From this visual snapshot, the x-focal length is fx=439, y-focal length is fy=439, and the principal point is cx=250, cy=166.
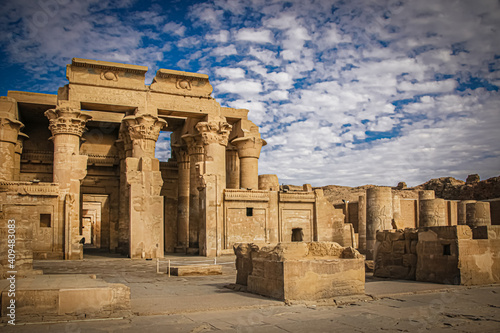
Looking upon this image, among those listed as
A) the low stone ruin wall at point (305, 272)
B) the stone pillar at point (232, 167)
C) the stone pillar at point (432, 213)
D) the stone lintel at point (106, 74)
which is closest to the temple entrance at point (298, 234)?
the stone pillar at point (232, 167)

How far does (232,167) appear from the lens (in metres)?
26.2

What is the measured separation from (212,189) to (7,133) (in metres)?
9.58

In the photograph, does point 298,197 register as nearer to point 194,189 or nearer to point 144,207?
point 194,189

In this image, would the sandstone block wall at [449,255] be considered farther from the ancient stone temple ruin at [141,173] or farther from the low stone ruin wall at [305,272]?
the ancient stone temple ruin at [141,173]

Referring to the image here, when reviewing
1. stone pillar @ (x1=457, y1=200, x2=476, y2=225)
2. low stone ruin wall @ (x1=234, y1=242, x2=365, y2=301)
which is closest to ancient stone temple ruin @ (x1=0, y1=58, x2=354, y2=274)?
low stone ruin wall @ (x1=234, y1=242, x2=365, y2=301)

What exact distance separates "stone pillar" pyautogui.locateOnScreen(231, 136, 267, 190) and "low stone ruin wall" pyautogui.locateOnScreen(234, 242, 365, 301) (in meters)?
15.7

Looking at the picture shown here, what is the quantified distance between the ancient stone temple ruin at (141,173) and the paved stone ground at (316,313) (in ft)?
35.0

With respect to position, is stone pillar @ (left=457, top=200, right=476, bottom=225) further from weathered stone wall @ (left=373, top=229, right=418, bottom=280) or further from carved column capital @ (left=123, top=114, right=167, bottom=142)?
weathered stone wall @ (left=373, top=229, right=418, bottom=280)

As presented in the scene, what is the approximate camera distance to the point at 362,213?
84.9 ft

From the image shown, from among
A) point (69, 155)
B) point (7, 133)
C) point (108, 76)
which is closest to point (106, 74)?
point (108, 76)

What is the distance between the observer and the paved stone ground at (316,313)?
5637 millimetres

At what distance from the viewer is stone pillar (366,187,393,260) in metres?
20.5

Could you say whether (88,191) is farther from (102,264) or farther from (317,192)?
(317,192)

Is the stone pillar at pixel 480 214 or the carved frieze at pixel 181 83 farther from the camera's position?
the stone pillar at pixel 480 214
